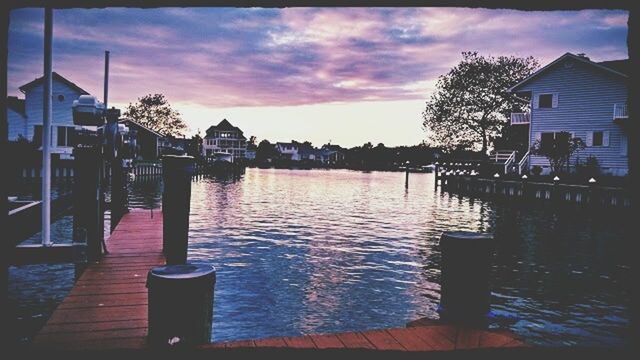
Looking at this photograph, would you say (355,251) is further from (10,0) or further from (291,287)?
(10,0)

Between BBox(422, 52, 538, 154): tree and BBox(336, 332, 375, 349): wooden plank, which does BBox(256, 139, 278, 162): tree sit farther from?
BBox(336, 332, 375, 349): wooden plank

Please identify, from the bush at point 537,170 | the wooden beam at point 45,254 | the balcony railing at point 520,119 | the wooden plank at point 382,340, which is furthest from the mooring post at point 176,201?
the balcony railing at point 520,119

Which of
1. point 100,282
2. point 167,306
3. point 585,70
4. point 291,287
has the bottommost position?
point 291,287

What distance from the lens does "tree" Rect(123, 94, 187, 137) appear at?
3504 inches

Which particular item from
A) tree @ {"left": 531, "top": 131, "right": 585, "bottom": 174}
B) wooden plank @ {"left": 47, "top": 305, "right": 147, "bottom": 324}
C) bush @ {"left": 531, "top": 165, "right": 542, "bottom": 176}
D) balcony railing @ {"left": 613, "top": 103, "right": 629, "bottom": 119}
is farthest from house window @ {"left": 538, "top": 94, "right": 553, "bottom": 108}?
wooden plank @ {"left": 47, "top": 305, "right": 147, "bottom": 324}

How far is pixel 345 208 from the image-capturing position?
26672mm

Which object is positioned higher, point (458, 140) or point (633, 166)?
point (458, 140)

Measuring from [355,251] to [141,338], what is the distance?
392 inches

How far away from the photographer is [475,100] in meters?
53.4

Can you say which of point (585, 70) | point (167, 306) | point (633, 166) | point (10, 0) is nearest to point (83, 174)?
point (167, 306)

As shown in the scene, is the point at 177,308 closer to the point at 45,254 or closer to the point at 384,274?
the point at 45,254

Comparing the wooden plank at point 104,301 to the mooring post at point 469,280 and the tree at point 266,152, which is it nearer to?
the mooring post at point 469,280

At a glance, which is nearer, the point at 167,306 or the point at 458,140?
the point at 167,306

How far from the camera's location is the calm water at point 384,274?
7.86 metres
